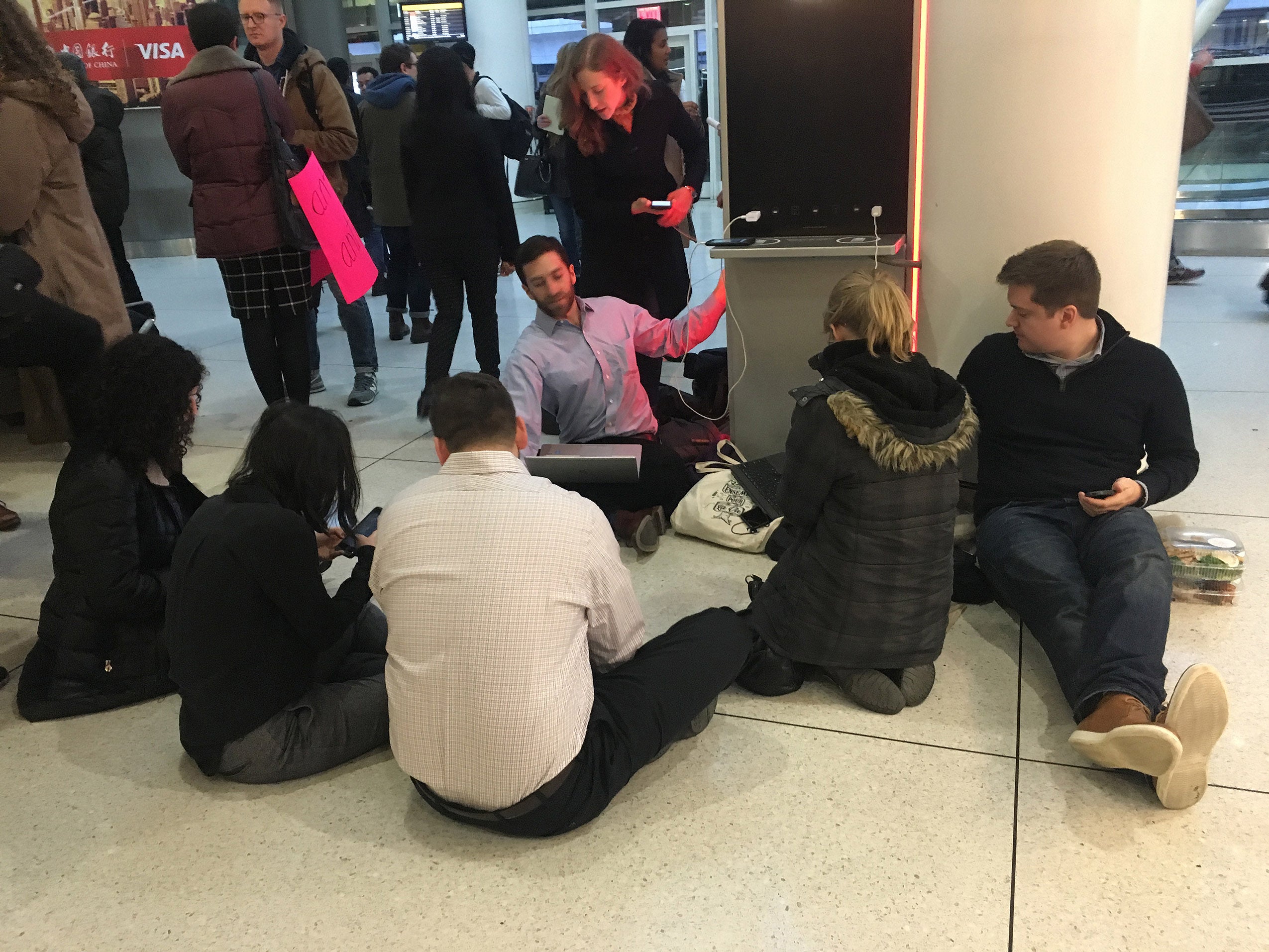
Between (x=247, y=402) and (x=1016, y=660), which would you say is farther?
(x=247, y=402)

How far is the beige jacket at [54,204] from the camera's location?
12.0 feet

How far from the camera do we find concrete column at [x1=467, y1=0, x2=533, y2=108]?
39.4 feet

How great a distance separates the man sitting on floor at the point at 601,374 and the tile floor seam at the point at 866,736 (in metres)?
0.96

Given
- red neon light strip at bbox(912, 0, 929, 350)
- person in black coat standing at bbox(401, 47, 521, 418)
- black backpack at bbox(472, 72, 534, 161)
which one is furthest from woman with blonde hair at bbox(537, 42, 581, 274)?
red neon light strip at bbox(912, 0, 929, 350)

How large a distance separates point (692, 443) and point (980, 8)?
1.75 metres

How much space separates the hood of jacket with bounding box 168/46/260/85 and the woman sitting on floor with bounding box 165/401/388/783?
217cm

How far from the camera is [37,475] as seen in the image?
4402 mm

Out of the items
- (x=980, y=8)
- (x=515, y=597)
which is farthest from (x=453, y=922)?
(x=980, y=8)

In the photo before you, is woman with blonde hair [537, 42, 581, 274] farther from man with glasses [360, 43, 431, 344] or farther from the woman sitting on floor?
the woman sitting on floor

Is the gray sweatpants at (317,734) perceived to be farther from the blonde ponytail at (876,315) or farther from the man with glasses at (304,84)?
the man with glasses at (304,84)

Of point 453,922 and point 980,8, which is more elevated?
point 980,8

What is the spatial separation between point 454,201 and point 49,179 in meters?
1.59

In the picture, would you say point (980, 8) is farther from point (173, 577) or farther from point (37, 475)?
point (37, 475)

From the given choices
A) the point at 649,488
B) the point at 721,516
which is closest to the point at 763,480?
the point at 721,516
